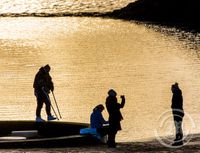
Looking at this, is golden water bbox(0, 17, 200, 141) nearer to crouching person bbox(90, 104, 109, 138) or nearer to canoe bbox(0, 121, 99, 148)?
canoe bbox(0, 121, 99, 148)

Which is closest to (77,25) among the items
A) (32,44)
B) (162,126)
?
(32,44)

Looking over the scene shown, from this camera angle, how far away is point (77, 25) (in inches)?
2933

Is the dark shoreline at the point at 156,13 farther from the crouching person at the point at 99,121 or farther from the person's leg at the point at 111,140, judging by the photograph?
the person's leg at the point at 111,140

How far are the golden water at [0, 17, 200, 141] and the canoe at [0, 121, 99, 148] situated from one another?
2.99 m

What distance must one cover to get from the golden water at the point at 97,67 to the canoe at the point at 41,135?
299 cm

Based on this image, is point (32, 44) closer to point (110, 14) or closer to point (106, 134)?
point (110, 14)

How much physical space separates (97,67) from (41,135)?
1042 inches

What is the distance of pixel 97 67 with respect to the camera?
47.8m

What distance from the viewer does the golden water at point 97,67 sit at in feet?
104

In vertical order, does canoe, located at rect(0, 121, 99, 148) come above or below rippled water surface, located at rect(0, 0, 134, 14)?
below

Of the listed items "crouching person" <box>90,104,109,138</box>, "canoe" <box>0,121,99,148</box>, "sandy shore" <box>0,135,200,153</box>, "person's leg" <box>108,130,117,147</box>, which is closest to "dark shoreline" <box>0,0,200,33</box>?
"canoe" <box>0,121,99,148</box>

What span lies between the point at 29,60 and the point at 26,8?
36.6 m

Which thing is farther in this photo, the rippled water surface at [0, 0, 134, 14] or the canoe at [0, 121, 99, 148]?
the rippled water surface at [0, 0, 134, 14]

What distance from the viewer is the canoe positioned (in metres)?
19.2
